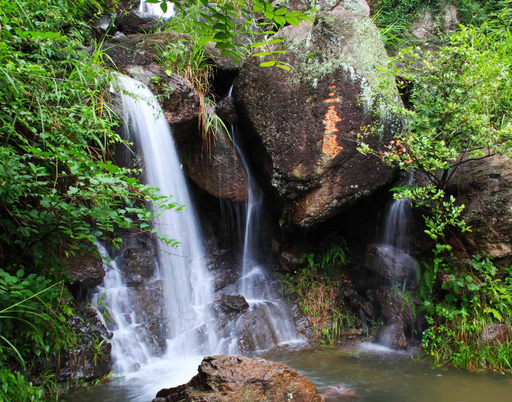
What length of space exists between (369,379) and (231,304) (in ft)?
7.86

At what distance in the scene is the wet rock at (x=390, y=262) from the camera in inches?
214

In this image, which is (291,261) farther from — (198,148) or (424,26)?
(424,26)

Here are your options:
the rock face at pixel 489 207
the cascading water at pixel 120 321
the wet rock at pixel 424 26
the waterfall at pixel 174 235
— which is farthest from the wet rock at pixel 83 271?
the wet rock at pixel 424 26

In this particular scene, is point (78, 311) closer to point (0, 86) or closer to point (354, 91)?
point (0, 86)

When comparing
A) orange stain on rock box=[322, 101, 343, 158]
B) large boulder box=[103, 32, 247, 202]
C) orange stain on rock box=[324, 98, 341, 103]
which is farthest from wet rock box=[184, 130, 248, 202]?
orange stain on rock box=[324, 98, 341, 103]

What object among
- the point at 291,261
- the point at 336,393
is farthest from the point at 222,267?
the point at 336,393

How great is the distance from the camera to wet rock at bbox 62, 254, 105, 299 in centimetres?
446

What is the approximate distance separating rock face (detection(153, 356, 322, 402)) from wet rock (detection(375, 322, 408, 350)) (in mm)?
2420

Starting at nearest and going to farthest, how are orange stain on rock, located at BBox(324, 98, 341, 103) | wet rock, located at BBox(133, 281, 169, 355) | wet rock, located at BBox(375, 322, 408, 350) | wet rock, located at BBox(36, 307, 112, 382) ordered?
1. wet rock, located at BBox(36, 307, 112, 382)
2. wet rock, located at BBox(133, 281, 169, 355)
3. wet rock, located at BBox(375, 322, 408, 350)
4. orange stain on rock, located at BBox(324, 98, 341, 103)

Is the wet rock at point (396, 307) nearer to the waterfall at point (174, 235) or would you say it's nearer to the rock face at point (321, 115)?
the rock face at point (321, 115)

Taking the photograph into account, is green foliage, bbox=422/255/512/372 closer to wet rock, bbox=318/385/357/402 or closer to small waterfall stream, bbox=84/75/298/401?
wet rock, bbox=318/385/357/402

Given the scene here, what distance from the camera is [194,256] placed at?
6.41m

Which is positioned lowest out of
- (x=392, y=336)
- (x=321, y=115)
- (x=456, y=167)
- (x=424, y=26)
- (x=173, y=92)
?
(x=392, y=336)

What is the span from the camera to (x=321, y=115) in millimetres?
5371
